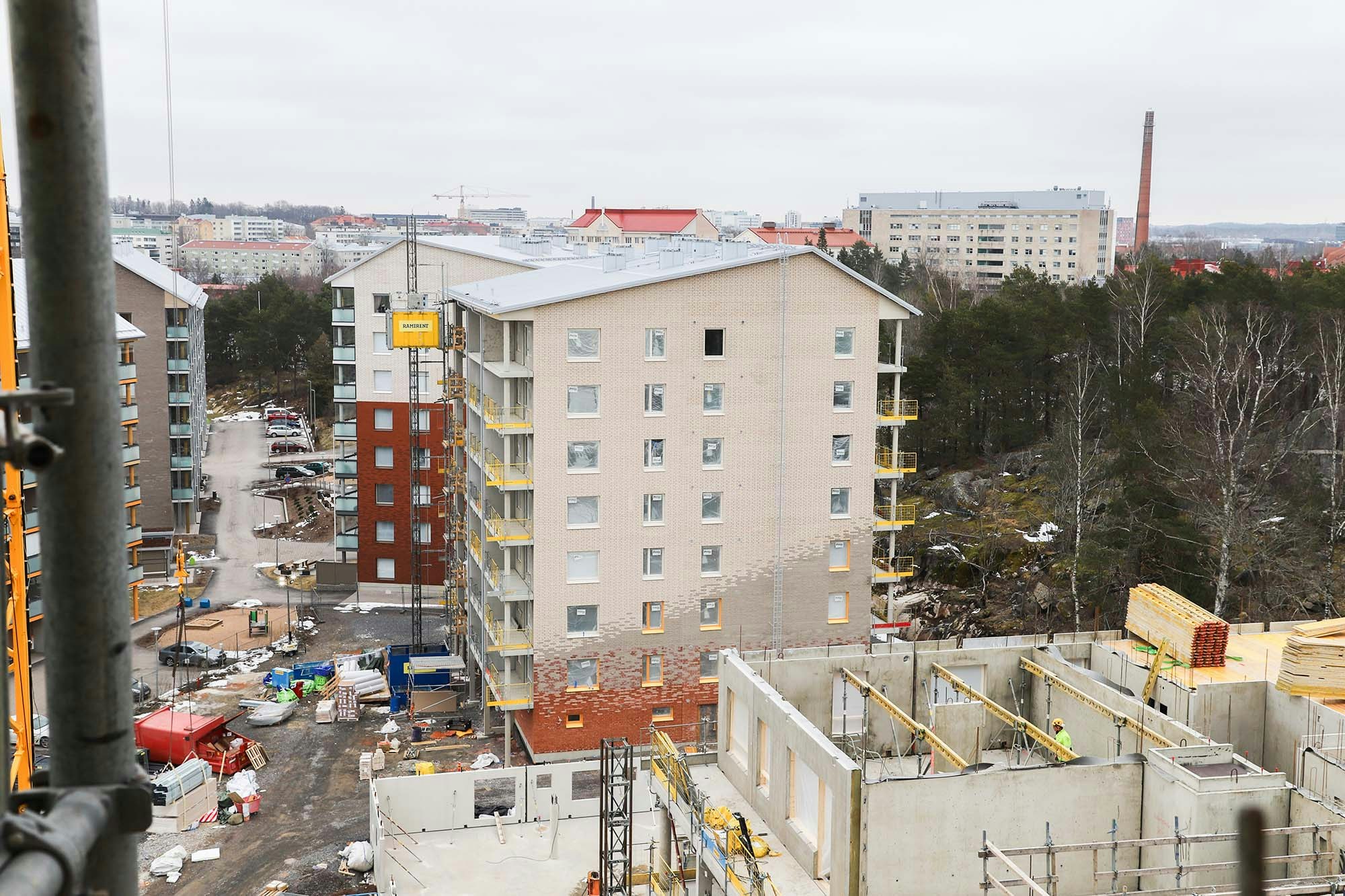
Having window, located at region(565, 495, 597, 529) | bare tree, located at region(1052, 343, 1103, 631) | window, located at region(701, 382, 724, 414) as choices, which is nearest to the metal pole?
window, located at region(565, 495, 597, 529)

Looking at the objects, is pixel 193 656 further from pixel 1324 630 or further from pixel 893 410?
pixel 1324 630

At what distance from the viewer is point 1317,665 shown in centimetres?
2347

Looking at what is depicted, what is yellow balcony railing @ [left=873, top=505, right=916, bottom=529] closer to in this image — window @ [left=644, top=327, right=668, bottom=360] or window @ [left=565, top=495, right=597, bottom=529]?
window @ [left=644, top=327, right=668, bottom=360]

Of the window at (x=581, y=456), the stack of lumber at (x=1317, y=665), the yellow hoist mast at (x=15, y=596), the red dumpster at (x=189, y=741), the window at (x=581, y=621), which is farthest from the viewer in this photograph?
the window at (x=581, y=621)

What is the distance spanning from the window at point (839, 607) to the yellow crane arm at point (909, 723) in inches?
358

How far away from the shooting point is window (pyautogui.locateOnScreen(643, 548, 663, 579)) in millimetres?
33406

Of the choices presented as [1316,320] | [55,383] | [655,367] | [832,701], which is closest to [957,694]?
[832,701]

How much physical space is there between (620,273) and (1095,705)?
717 inches

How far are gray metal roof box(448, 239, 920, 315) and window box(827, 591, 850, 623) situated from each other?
772 cm

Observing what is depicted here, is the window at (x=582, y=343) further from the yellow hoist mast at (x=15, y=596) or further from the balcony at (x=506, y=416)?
the yellow hoist mast at (x=15, y=596)

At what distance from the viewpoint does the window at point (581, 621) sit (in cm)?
3303

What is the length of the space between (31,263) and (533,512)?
2963 centimetres

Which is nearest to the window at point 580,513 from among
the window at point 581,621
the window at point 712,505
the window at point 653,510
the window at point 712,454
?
the window at point 653,510

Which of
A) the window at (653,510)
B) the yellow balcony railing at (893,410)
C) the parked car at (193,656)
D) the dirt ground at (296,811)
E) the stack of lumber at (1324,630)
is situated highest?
the yellow balcony railing at (893,410)
